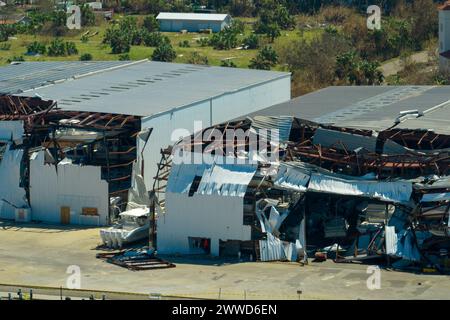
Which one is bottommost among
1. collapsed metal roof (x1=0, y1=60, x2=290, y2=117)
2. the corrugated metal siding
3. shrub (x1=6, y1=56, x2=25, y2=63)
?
shrub (x1=6, y1=56, x2=25, y2=63)

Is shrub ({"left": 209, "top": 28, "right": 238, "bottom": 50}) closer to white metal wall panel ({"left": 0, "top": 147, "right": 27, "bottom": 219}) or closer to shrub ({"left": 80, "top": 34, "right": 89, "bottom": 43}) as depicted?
shrub ({"left": 80, "top": 34, "right": 89, "bottom": 43})

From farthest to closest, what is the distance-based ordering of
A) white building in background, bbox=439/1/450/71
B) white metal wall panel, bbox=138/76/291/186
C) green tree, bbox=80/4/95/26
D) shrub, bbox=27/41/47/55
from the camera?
1. green tree, bbox=80/4/95/26
2. shrub, bbox=27/41/47/55
3. white building in background, bbox=439/1/450/71
4. white metal wall panel, bbox=138/76/291/186

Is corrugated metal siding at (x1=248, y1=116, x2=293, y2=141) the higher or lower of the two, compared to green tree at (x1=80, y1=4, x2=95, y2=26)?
higher

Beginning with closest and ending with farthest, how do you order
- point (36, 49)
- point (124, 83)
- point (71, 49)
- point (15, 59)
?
1. point (124, 83)
2. point (15, 59)
3. point (71, 49)
4. point (36, 49)

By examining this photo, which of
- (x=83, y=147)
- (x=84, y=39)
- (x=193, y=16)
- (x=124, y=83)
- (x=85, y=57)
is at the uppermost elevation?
(x=124, y=83)

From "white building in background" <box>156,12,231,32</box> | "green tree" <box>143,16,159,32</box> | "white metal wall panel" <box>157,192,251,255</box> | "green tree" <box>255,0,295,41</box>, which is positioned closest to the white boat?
"white metal wall panel" <box>157,192,251,255</box>

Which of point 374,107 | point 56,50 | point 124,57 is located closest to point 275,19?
point 124,57

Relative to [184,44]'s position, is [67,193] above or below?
above

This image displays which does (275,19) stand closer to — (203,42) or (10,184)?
(203,42)
